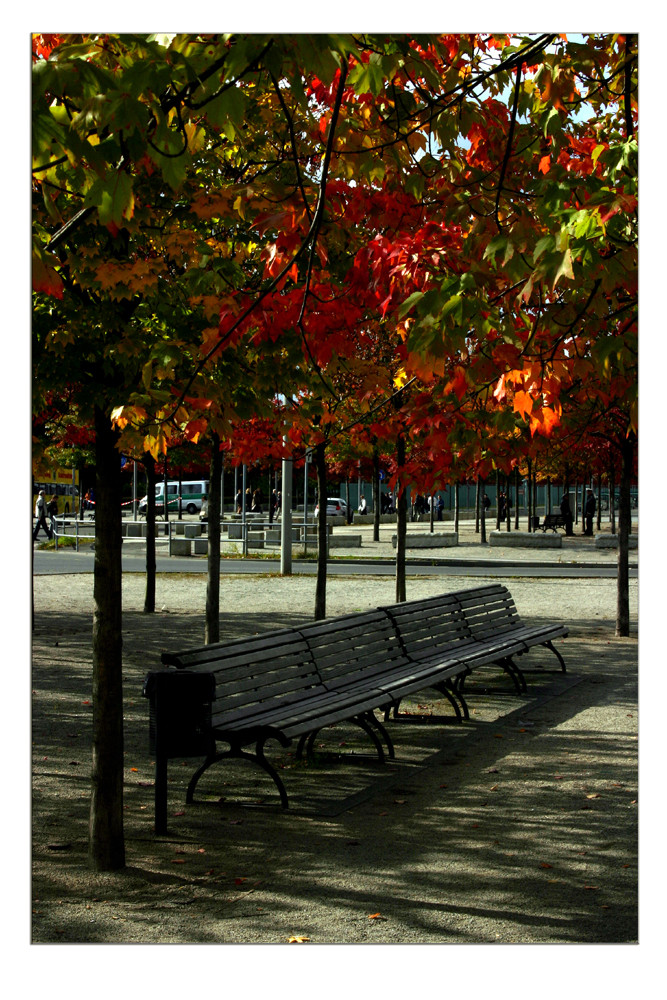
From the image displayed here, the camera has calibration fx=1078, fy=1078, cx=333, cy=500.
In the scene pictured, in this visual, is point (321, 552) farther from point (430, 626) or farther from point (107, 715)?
point (107, 715)

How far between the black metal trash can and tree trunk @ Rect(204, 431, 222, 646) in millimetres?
5461

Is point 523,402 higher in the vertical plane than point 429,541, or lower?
higher

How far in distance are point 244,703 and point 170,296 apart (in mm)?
2760

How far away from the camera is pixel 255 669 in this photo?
6.69 m

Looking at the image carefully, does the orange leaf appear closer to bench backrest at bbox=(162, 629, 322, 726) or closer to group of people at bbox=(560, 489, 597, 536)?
bench backrest at bbox=(162, 629, 322, 726)

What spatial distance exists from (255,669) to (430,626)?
9.49 ft

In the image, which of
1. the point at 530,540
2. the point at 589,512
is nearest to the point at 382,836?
the point at 530,540

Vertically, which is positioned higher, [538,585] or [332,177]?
[332,177]

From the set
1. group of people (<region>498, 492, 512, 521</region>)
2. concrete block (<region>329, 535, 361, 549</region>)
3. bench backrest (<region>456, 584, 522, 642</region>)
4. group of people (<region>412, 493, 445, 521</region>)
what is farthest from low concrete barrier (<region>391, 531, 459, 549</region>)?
group of people (<region>412, 493, 445, 521</region>)

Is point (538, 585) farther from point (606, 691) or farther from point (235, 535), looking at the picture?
point (235, 535)

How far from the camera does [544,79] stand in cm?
587

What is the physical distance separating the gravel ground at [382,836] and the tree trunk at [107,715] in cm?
15

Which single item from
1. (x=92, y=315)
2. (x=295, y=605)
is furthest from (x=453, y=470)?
(x=295, y=605)

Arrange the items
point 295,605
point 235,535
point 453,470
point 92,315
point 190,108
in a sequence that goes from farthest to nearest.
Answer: point 235,535, point 295,605, point 453,470, point 92,315, point 190,108
